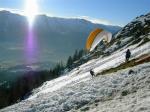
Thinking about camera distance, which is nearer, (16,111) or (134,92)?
(134,92)

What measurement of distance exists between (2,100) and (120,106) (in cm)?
10829

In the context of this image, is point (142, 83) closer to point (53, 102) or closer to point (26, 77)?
point (53, 102)

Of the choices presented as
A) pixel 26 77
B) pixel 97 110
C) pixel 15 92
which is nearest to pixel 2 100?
pixel 15 92

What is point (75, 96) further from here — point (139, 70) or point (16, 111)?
point (139, 70)

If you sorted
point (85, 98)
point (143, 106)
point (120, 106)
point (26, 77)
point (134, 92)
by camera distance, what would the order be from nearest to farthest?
point (143, 106) → point (120, 106) → point (134, 92) → point (85, 98) → point (26, 77)

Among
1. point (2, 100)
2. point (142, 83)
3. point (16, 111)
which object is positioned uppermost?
point (142, 83)

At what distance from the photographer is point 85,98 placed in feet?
98.1

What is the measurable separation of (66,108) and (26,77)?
536 ft

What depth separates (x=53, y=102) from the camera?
1216 inches

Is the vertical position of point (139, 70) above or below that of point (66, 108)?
above

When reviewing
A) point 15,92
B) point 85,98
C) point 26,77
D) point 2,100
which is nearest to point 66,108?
point 85,98

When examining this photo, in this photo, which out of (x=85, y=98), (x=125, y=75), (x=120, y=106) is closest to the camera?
(x=120, y=106)

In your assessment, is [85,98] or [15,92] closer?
[85,98]

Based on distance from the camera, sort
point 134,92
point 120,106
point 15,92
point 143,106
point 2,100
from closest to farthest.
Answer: point 143,106, point 120,106, point 134,92, point 2,100, point 15,92
